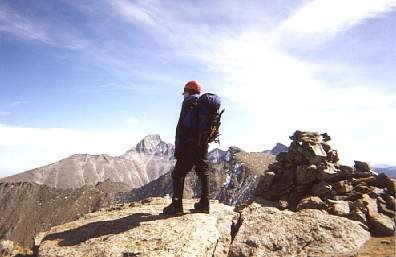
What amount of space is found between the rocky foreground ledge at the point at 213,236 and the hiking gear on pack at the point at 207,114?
2933 millimetres

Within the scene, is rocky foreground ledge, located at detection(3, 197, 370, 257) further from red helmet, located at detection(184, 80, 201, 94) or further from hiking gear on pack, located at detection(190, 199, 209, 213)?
red helmet, located at detection(184, 80, 201, 94)

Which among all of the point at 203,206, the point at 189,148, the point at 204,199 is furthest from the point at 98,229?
the point at 189,148

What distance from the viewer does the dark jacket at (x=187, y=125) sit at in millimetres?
12991

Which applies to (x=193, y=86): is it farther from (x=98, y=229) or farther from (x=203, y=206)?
(x=98, y=229)

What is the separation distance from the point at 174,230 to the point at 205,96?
4.60m

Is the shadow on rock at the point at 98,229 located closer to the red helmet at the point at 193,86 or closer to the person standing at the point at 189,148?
the person standing at the point at 189,148

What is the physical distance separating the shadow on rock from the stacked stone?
7038 millimetres

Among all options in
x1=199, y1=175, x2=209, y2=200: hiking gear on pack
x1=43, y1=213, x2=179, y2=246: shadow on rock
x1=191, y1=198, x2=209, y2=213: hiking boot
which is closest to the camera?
x1=43, y1=213, x2=179, y2=246: shadow on rock

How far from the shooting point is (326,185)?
711 inches

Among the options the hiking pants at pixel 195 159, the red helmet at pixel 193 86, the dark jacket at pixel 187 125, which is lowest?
the hiking pants at pixel 195 159

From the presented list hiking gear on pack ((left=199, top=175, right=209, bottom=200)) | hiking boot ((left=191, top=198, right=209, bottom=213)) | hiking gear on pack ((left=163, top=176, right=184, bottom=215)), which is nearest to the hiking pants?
hiking gear on pack ((left=199, top=175, right=209, bottom=200))

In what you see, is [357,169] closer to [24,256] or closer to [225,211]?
[225,211]

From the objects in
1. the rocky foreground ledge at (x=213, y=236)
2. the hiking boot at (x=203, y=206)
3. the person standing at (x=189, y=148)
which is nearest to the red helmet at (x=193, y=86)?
the person standing at (x=189, y=148)

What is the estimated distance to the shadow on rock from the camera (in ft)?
39.3
